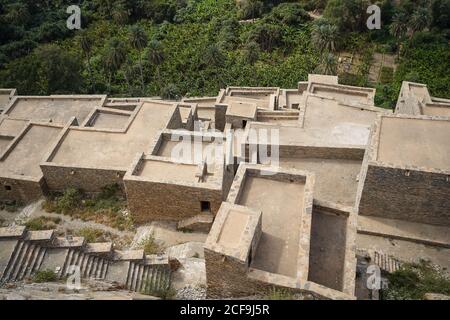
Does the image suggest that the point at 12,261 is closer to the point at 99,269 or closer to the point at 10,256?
the point at 10,256

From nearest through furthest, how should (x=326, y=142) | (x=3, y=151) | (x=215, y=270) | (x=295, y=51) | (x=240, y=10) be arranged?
(x=215, y=270) → (x=326, y=142) → (x=3, y=151) → (x=295, y=51) → (x=240, y=10)

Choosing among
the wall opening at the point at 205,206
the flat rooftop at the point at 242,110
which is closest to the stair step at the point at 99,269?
the wall opening at the point at 205,206

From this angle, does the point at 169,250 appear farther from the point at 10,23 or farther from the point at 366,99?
the point at 10,23

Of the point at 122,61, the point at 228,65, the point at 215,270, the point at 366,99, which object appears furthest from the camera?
the point at 228,65

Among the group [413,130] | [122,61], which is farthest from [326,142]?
[122,61]

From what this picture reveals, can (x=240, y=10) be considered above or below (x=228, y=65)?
above

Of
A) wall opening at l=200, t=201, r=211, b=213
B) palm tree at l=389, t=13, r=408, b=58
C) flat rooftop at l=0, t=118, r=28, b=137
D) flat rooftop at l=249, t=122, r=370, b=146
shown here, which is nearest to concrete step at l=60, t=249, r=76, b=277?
wall opening at l=200, t=201, r=211, b=213

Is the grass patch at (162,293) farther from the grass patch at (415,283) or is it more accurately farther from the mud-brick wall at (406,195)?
the mud-brick wall at (406,195)

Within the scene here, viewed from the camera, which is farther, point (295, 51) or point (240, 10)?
point (240, 10)
